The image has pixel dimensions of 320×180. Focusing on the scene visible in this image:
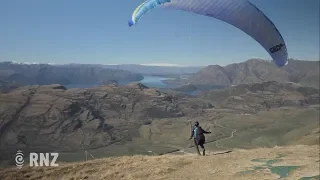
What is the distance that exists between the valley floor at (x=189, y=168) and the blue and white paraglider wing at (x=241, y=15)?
329 inches

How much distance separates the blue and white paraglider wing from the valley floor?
27.4 feet

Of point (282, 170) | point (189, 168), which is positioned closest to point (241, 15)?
point (282, 170)

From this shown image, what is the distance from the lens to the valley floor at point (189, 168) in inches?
725

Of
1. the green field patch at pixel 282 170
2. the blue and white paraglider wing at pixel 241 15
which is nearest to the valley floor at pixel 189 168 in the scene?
the green field patch at pixel 282 170

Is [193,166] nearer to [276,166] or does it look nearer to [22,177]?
[276,166]

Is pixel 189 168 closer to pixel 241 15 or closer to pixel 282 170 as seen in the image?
pixel 282 170

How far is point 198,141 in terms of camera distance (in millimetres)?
23812

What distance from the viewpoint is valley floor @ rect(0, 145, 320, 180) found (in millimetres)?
18422

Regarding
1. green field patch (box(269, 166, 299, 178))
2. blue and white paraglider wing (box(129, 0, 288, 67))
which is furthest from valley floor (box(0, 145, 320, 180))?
blue and white paraglider wing (box(129, 0, 288, 67))

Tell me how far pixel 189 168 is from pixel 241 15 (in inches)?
446

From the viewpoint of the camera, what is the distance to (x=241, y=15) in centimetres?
2320

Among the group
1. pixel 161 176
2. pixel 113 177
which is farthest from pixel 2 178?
pixel 161 176

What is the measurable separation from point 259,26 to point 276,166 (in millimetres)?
10264

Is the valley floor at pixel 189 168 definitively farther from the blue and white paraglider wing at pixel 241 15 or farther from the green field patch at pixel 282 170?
the blue and white paraglider wing at pixel 241 15
